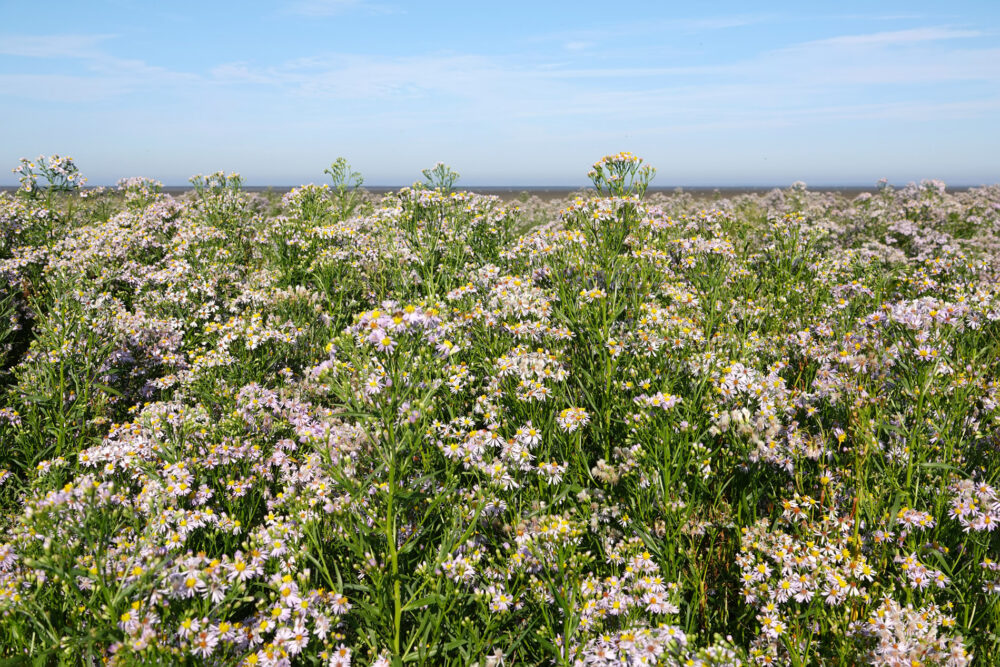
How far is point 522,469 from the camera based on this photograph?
337cm

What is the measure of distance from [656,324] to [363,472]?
2427 mm

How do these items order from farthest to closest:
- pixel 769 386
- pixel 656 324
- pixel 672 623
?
pixel 656 324 < pixel 769 386 < pixel 672 623

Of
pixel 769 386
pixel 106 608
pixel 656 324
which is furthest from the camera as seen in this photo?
pixel 656 324

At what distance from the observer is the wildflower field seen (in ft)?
8.52

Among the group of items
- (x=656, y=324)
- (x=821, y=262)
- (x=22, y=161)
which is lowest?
(x=656, y=324)

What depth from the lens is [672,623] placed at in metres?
2.77

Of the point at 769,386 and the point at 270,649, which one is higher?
the point at 769,386

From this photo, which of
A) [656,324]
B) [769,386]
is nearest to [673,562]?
[769,386]

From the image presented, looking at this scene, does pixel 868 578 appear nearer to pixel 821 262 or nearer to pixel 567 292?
pixel 567 292

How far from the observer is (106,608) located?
2289mm

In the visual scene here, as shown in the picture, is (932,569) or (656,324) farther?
(656,324)

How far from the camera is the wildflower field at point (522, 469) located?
8.52ft

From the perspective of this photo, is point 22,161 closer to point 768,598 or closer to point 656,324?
point 656,324

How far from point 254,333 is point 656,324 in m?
3.57
